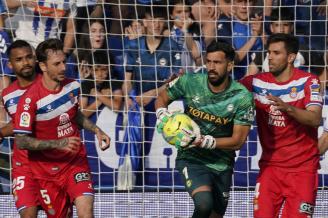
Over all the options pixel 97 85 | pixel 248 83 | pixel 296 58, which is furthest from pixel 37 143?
pixel 296 58

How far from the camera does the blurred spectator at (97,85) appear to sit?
36.8 feet

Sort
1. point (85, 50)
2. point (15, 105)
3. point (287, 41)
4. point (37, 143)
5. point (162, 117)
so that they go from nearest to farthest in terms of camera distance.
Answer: point (162, 117)
point (37, 143)
point (287, 41)
point (15, 105)
point (85, 50)

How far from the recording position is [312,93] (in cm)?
839

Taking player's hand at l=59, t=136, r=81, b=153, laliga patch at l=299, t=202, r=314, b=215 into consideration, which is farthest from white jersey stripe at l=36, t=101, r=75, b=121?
laliga patch at l=299, t=202, r=314, b=215

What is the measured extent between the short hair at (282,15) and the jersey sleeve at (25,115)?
3628 millimetres

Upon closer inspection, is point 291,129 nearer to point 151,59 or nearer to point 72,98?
point 72,98

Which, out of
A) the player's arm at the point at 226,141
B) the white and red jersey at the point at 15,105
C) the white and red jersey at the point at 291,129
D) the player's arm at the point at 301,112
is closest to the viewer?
the player's arm at the point at 301,112

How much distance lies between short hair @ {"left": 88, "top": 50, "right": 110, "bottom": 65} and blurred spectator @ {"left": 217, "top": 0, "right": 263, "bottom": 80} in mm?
1308

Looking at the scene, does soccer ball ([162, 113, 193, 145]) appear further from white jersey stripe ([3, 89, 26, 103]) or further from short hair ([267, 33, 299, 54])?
white jersey stripe ([3, 89, 26, 103])

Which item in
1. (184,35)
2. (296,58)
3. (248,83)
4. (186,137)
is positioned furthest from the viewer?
(184,35)

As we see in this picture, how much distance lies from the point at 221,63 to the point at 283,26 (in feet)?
9.64

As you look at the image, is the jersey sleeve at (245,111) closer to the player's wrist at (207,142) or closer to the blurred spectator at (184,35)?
the player's wrist at (207,142)

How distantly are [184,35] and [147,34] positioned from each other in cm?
42

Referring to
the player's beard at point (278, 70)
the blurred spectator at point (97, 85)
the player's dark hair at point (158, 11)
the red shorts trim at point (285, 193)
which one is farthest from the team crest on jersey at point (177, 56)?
the red shorts trim at point (285, 193)
